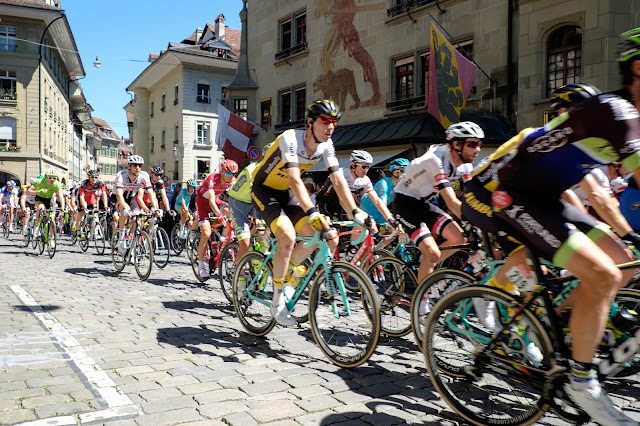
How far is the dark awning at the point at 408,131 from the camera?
1579 cm

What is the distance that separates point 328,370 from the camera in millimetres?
4324

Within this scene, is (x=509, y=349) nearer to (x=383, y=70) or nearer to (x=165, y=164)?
(x=383, y=70)

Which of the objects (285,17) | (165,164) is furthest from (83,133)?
(285,17)

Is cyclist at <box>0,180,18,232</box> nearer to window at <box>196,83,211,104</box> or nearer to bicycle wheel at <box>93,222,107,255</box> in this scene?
bicycle wheel at <box>93,222,107,255</box>

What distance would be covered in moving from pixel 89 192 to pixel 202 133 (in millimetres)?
32172

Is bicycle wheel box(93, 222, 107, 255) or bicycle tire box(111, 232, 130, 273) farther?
bicycle wheel box(93, 222, 107, 255)

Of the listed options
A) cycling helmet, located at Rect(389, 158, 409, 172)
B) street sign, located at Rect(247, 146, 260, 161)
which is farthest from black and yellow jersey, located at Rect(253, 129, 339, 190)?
street sign, located at Rect(247, 146, 260, 161)

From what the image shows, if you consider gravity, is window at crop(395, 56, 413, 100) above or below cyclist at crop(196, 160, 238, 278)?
above

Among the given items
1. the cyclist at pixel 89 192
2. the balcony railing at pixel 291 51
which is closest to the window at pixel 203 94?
the balcony railing at pixel 291 51

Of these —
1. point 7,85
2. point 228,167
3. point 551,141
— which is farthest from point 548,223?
point 7,85

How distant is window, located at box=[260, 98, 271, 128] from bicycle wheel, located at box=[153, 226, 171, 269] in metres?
18.7

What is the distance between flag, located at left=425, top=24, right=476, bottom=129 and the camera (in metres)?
14.7

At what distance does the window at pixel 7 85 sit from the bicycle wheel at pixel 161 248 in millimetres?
38042

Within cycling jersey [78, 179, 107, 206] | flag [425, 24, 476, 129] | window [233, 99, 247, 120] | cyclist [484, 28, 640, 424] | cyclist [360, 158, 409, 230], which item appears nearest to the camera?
cyclist [484, 28, 640, 424]
